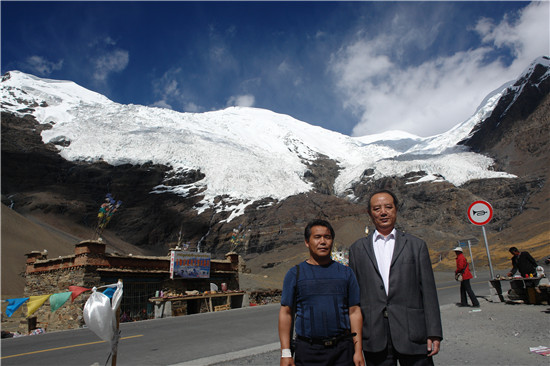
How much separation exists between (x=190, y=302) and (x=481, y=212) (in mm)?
16063

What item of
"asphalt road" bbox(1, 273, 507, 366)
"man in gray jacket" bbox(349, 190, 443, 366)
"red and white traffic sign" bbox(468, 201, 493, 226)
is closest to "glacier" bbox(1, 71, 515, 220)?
"asphalt road" bbox(1, 273, 507, 366)

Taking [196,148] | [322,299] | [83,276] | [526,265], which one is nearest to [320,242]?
[322,299]

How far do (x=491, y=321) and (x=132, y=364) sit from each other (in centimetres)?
732

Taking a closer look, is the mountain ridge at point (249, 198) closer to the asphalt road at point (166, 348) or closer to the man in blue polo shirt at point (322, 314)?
the asphalt road at point (166, 348)

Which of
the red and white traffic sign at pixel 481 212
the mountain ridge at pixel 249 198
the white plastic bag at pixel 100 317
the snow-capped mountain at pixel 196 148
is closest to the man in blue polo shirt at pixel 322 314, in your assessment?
the white plastic bag at pixel 100 317

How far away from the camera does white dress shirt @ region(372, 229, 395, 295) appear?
327 cm

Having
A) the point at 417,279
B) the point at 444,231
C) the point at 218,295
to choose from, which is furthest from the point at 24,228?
the point at 444,231

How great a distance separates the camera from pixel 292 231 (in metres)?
79.9

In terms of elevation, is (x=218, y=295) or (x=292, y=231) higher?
(x=292, y=231)

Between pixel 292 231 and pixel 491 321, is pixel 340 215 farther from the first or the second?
pixel 491 321

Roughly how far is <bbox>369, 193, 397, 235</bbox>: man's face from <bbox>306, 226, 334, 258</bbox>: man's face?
0.48 m

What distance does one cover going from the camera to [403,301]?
313cm

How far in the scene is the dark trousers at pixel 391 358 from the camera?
303cm

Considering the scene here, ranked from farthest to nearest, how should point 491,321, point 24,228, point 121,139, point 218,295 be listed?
point 121,139 < point 24,228 < point 218,295 < point 491,321
